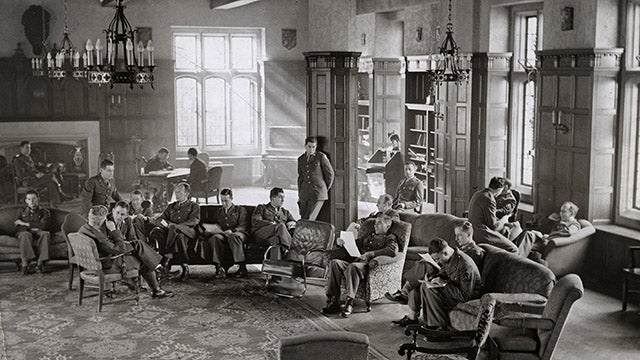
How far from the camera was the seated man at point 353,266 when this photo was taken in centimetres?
966

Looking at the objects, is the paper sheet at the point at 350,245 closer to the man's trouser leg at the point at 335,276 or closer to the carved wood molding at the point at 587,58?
the man's trouser leg at the point at 335,276

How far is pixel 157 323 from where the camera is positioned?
30.7 ft

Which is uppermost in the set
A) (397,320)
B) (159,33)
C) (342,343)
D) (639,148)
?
(159,33)

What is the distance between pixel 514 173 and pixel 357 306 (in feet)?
Answer: 17.6

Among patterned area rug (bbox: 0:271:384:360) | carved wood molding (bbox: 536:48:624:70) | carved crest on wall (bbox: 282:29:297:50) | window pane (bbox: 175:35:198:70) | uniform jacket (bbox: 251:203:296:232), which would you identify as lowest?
patterned area rug (bbox: 0:271:384:360)

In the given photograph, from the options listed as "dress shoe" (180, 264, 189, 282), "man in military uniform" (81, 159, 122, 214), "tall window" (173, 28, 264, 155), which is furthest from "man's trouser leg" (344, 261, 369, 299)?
"tall window" (173, 28, 264, 155)

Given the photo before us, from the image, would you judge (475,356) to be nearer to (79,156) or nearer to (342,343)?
(342,343)

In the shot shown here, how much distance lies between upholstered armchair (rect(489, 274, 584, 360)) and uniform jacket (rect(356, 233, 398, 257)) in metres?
2.90

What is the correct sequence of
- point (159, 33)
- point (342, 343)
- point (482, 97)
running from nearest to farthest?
point (342, 343) → point (482, 97) → point (159, 33)

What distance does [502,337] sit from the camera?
7.05 m

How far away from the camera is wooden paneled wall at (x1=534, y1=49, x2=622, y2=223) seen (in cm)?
1100

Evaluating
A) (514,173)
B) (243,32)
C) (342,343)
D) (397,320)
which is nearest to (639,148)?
(514,173)

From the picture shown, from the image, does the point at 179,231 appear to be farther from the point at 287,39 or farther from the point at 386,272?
the point at 287,39

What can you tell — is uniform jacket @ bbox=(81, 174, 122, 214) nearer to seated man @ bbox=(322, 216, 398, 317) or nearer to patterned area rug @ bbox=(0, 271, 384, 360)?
patterned area rug @ bbox=(0, 271, 384, 360)
